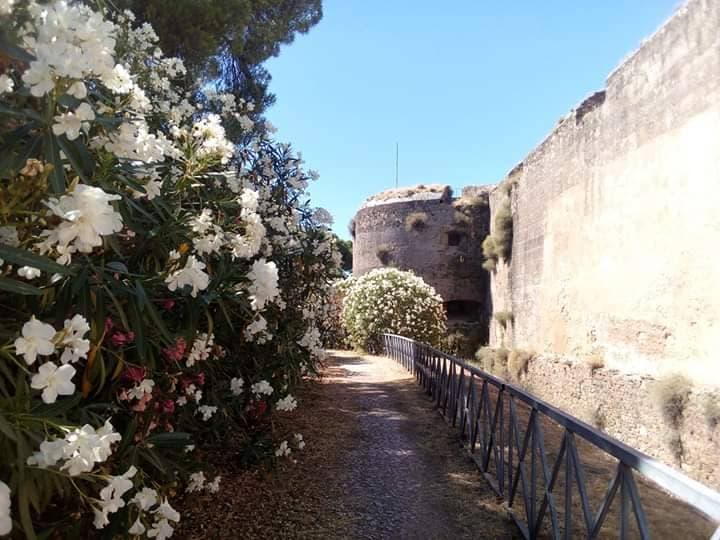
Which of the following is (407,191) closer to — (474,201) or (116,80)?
(474,201)

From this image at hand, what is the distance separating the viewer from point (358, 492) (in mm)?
3676

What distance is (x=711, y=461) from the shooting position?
601 cm

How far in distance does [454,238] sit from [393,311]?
6.62 m

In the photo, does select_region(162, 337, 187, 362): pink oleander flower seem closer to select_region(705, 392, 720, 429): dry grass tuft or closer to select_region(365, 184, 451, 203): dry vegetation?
select_region(705, 392, 720, 429): dry grass tuft

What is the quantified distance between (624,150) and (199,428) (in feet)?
26.3

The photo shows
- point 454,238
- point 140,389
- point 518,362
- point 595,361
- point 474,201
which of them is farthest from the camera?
point 454,238

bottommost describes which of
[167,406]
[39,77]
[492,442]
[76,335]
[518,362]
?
[518,362]

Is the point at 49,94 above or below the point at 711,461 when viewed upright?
above

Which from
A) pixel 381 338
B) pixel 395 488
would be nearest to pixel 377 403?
pixel 395 488

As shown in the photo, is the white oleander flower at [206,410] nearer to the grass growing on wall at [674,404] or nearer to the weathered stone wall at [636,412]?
the weathered stone wall at [636,412]

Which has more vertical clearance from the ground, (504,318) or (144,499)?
(504,318)

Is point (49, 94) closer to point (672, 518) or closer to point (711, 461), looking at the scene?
point (672, 518)

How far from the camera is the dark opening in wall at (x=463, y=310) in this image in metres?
20.7

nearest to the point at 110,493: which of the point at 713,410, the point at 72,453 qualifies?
the point at 72,453
